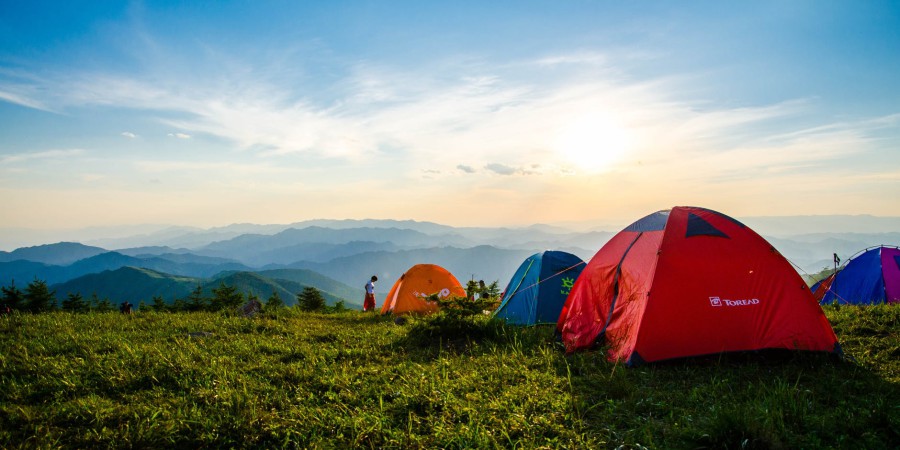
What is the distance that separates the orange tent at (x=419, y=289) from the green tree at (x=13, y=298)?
16874 mm

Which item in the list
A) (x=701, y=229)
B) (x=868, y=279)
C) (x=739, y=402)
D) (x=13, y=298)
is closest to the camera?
(x=739, y=402)

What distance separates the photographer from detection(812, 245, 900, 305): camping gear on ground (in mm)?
12914

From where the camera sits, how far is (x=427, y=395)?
5.56 meters

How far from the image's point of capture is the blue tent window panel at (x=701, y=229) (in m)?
7.89

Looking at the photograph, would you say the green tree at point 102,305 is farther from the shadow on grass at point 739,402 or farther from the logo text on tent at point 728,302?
the logo text on tent at point 728,302

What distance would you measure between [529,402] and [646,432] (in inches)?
55.1

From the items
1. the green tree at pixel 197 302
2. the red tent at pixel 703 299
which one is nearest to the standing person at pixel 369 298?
the green tree at pixel 197 302

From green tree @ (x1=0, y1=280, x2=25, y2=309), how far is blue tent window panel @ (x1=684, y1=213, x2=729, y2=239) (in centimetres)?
2609

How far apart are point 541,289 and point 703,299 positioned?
17.5 feet

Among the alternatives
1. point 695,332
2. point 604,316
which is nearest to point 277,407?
point 604,316

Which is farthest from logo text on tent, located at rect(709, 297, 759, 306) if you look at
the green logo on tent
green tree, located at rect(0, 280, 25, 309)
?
green tree, located at rect(0, 280, 25, 309)

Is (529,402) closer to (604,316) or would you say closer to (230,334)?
(604,316)

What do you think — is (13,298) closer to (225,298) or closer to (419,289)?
(225,298)

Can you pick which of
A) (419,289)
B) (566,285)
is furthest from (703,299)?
(419,289)
